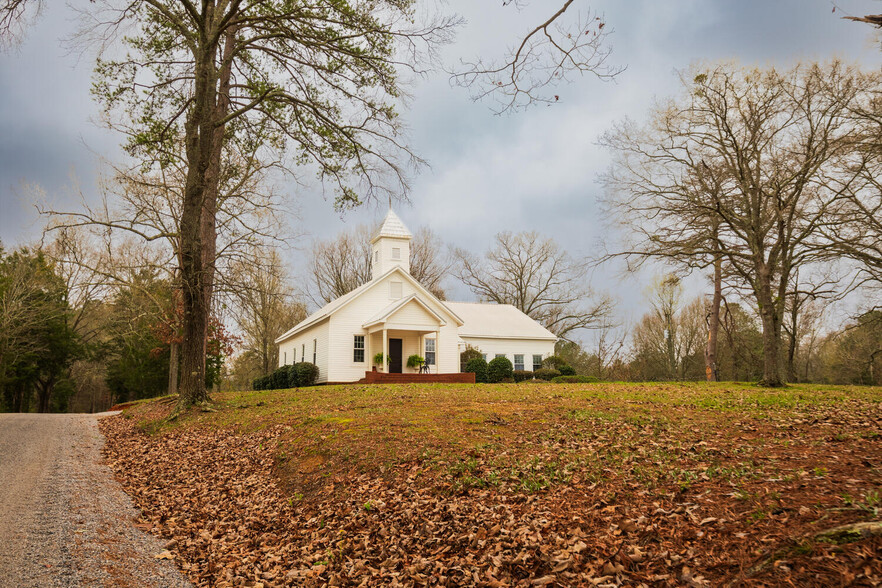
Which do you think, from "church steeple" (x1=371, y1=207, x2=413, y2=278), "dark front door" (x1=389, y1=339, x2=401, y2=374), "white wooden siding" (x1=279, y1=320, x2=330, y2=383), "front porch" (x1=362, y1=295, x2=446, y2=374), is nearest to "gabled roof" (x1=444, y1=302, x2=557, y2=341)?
"front porch" (x1=362, y1=295, x2=446, y2=374)

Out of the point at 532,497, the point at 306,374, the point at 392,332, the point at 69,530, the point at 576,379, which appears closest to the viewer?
the point at 532,497

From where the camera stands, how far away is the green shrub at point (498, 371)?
27.9m

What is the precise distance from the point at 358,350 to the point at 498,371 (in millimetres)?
7160

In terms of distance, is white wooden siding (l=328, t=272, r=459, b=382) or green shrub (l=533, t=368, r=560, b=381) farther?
green shrub (l=533, t=368, r=560, b=381)

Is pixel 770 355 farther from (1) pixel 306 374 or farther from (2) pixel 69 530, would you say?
(1) pixel 306 374

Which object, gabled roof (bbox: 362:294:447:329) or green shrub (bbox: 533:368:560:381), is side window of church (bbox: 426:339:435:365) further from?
green shrub (bbox: 533:368:560:381)

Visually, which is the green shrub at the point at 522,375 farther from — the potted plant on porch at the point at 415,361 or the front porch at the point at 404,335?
the potted plant on porch at the point at 415,361

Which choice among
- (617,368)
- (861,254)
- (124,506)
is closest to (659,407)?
(124,506)

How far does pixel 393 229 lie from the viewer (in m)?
29.4

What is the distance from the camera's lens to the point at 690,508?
4996 mm

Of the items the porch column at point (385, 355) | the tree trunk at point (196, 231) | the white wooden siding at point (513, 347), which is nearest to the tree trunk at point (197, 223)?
the tree trunk at point (196, 231)

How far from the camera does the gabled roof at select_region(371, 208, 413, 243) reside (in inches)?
1150

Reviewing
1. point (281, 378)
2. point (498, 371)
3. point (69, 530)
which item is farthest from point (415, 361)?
point (69, 530)

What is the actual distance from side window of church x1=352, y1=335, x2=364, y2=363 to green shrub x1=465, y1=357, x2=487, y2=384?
225 inches
